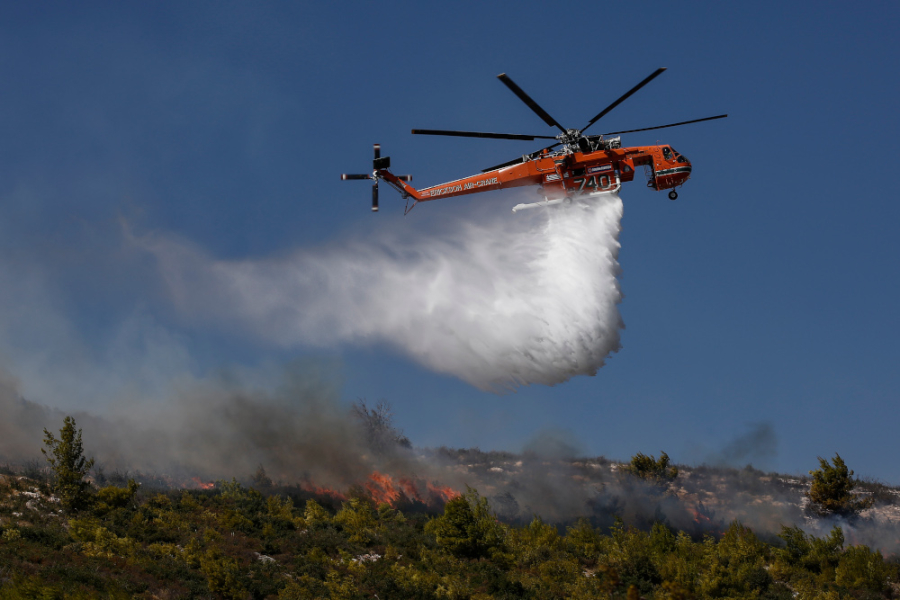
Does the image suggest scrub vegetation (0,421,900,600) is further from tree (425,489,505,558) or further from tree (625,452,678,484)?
tree (625,452,678,484)

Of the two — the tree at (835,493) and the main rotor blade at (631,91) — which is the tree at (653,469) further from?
the main rotor blade at (631,91)

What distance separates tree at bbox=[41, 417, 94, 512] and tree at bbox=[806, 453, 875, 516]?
52.9 m

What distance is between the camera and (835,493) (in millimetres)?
55656

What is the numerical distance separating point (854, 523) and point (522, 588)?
112ft

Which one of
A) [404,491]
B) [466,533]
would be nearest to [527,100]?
[466,533]

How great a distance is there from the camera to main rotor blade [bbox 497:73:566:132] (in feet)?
106

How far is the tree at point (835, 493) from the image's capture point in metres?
55.1

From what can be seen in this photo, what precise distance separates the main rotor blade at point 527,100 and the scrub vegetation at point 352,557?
2213cm

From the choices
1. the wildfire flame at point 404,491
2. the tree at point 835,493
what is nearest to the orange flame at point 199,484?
the wildfire flame at point 404,491

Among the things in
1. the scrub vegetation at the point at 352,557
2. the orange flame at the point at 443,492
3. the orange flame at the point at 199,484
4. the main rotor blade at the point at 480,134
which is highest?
the main rotor blade at the point at 480,134

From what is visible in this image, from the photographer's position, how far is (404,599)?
32.6m

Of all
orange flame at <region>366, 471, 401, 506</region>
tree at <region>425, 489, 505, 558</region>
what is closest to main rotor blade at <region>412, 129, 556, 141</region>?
tree at <region>425, 489, 505, 558</region>

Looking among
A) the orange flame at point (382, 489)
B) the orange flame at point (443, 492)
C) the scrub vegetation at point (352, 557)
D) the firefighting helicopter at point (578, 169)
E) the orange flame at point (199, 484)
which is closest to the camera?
the scrub vegetation at point (352, 557)

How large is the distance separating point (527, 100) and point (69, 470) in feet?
108
